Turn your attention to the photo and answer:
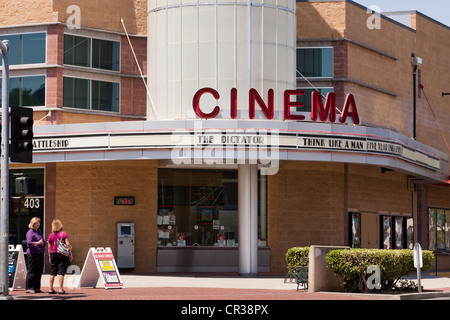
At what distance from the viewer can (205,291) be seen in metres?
25.6

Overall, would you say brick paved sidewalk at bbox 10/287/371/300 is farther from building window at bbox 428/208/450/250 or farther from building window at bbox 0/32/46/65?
building window at bbox 428/208/450/250

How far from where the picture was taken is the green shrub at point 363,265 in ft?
80.6

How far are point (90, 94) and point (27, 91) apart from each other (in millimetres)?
2595

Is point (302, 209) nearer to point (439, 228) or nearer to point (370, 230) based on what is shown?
point (370, 230)

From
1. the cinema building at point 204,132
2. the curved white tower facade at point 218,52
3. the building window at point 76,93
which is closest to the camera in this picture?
the cinema building at point 204,132

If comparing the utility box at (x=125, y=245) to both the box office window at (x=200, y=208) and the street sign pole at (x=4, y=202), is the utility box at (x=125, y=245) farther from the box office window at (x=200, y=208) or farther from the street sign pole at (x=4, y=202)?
the street sign pole at (x=4, y=202)

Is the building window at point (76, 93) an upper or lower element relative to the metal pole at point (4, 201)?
upper

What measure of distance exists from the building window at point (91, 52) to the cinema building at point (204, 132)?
60mm

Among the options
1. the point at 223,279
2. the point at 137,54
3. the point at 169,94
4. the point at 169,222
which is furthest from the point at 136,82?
the point at 223,279

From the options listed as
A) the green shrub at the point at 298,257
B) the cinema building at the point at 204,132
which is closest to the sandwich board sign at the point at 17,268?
the cinema building at the point at 204,132

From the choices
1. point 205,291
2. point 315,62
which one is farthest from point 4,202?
point 315,62

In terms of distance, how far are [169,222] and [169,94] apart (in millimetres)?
5406

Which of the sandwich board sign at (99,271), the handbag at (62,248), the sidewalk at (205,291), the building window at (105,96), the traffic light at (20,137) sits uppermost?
the building window at (105,96)

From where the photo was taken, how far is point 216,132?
32.2 metres
